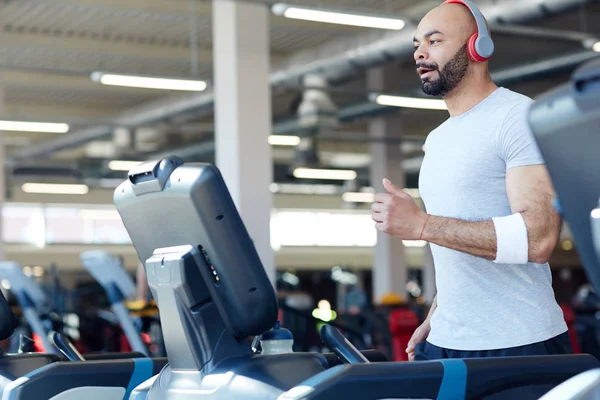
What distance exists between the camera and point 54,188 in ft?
58.6

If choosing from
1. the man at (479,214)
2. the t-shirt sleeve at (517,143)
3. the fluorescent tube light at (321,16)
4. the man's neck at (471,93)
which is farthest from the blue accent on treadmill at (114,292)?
the t-shirt sleeve at (517,143)

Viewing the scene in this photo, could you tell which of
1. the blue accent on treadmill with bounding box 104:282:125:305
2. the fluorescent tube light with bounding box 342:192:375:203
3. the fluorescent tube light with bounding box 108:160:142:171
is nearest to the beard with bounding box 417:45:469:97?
the blue accent on treadmill with bounding box 104:282:125:305

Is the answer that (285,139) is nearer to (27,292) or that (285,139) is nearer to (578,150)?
(27,292)

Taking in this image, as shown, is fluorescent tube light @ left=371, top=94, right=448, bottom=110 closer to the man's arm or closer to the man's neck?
the man's neck

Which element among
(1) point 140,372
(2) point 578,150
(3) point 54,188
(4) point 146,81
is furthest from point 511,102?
(3) point 54,188

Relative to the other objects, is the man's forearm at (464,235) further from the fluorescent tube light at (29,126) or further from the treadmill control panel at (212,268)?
the fluorescent tube light at (29,126)

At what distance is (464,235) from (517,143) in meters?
0.22

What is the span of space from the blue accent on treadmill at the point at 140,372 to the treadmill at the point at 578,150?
159 centimetres

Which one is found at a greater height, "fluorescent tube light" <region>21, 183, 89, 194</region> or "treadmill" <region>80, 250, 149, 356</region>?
"fluorescent tube light" <region>21, 183, 89, 194</region>

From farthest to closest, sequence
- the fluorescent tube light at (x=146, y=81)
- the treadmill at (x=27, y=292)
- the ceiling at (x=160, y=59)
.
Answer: the ceiling at (x=160, y=59)
the fluorescent tube light at (x=146, y=81)
the treadmill at (x=27, y=292)

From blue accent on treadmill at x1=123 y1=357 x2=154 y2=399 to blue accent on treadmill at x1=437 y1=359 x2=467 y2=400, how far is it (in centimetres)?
98

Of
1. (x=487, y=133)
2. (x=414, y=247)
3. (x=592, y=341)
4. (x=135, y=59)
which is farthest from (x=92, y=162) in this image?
(x=487, y=133)

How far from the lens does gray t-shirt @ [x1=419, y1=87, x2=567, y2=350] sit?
1887 millimetres

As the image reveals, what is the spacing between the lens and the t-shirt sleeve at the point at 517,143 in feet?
6.00
